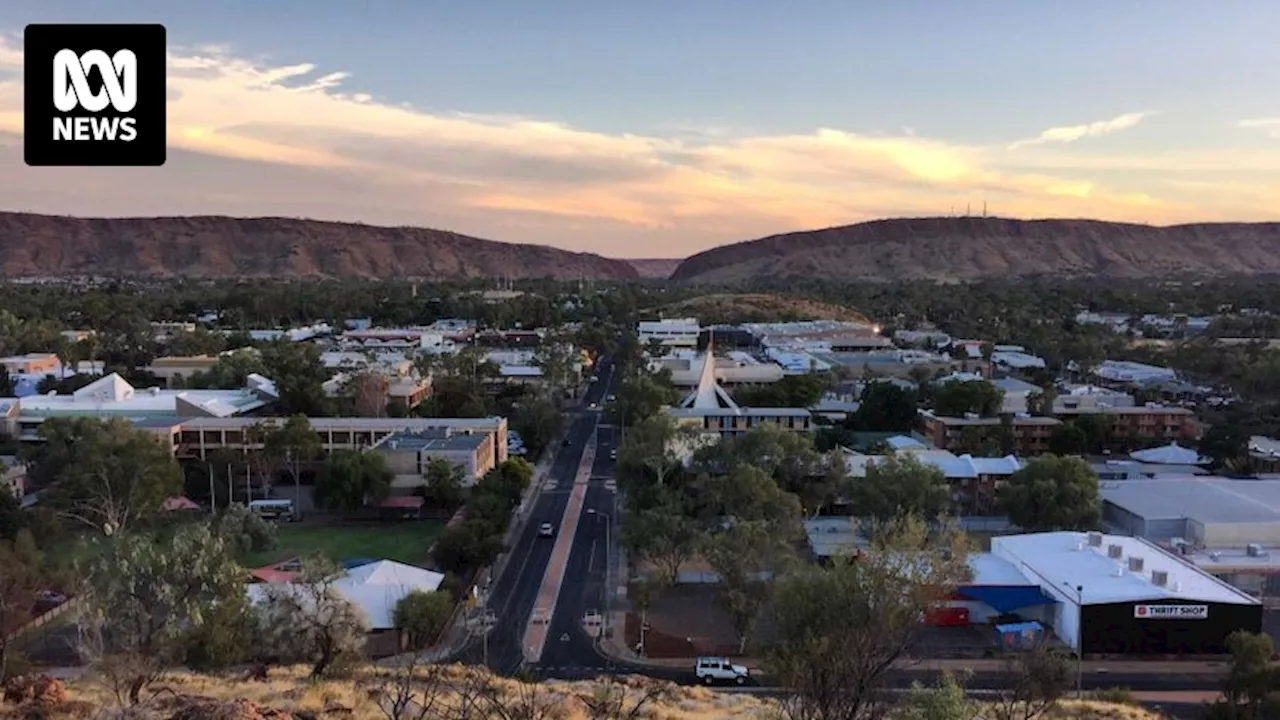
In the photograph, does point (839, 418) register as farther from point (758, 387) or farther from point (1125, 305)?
point (1125, 305)

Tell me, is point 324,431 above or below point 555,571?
above

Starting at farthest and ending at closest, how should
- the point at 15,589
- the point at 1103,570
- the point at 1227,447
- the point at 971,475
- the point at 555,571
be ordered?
1. the point at 1227,447
2. the point at 971,475
3. the point at 555,571
4. the point at 1103,570
5. the point at 15,589

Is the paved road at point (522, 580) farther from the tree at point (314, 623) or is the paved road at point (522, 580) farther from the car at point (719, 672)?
the tree at point (314, 623)

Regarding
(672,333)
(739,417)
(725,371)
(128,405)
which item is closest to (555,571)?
(739,417)

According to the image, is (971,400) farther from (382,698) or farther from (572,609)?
(382,698)

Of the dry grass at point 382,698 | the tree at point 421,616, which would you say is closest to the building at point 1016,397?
the dry grass at point 382,698

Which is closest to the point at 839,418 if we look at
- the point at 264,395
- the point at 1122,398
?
the point at 1122,398
